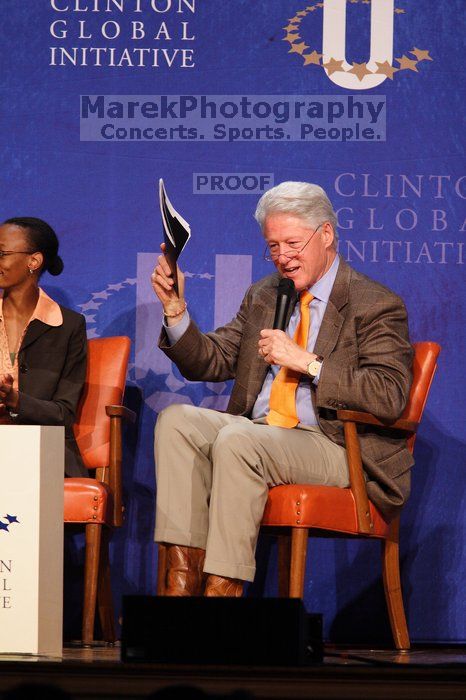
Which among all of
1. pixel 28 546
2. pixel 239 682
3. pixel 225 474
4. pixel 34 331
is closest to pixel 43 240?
pixel 34 331

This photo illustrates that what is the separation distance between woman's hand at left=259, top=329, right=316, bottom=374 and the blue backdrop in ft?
3.19

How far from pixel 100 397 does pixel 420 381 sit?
110cm

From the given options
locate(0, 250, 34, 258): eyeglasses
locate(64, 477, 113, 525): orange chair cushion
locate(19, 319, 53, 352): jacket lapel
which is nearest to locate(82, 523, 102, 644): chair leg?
locate(64, 477, 113, 525): orange chair cushion

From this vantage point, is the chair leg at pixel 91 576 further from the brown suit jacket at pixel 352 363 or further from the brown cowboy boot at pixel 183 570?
the brown suit jacket at pixel 352 363

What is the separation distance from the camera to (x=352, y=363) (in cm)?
346

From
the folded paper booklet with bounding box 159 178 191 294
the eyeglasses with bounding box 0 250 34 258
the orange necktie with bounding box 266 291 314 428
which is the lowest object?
the orange necktie with bounding box 266 291 314 428

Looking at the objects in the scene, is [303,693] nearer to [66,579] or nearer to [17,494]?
[17,494]

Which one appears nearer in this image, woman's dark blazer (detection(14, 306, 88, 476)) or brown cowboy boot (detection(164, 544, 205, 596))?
brown cowboy boot (detection(164, 544, 205, 596))

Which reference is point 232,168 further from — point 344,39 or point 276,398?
point 276,398

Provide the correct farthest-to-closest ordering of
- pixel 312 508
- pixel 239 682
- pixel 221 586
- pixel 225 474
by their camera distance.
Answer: pixel 312 508 → pixel 225 474 → pixel 221 586 → pixel 239 682

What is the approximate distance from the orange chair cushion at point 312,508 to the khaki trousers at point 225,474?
0.06 metres

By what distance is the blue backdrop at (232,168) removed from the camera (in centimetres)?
418

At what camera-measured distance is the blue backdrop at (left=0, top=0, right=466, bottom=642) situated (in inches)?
164

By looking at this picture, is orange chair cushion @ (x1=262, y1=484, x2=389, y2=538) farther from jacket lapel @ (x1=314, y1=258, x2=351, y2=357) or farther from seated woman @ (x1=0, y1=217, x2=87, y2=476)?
seated woman @ (x1=0, y1=217, x2=87, y2=476)
